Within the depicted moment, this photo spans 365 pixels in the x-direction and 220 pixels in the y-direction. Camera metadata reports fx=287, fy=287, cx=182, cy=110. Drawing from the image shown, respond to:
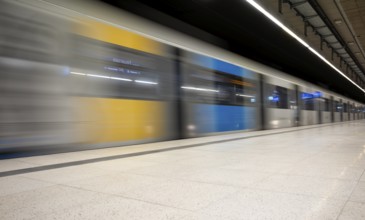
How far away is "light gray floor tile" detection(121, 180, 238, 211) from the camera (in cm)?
205

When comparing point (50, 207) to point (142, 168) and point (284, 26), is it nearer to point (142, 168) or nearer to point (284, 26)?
point (142, 168)

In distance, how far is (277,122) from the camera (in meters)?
11.9

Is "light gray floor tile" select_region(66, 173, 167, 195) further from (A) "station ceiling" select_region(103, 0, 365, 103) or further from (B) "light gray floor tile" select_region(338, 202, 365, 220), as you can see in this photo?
(A) "station ceiling" select_region(103, 0, 365, 103)

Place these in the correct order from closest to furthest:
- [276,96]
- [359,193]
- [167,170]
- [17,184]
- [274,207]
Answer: [274,207] < [359,193] < [17,184] < [167,170] < [276,96]

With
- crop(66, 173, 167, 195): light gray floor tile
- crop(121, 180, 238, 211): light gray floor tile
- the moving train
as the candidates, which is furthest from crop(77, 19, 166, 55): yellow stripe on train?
crop(121, 180, 238, 211): light gray floor tile

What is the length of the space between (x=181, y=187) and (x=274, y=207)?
84cm

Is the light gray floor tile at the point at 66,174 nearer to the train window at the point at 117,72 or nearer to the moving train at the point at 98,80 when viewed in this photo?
the moving train at the point at 98,80

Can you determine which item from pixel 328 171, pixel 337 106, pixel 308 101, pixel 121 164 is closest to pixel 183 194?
pixel 121 164

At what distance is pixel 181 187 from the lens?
2.49 m

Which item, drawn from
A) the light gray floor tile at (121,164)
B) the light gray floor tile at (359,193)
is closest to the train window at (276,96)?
the light gray floor tile at (121,164)

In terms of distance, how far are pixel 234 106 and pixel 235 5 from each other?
2.98m

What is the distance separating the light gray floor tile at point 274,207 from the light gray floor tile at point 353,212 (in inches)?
1.6

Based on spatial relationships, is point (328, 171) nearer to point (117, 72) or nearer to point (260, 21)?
point (117, 72)

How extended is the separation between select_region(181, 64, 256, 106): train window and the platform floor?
3046mm
